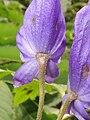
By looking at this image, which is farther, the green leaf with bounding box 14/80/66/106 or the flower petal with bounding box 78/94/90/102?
the green leaf with bounding box 14/80/66/106

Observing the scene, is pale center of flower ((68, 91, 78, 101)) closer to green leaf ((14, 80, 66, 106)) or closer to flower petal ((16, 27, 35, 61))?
flower petal ((16, 27, 35, 61))

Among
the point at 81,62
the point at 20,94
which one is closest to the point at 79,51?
the point at 81,62

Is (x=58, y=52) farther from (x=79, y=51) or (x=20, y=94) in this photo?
(x=20, y=94)

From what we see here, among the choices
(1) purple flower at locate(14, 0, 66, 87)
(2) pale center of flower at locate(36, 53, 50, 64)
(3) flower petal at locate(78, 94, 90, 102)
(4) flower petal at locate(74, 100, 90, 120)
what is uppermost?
(1) purple flower at locate(14, 0, 66, 87)

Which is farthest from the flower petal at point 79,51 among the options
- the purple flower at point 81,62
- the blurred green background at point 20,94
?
the blurred green background at point 20,94

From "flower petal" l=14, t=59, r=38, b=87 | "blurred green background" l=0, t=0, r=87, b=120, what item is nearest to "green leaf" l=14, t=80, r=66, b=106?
"blurred green background" l=0, t=0, r=87, b=120

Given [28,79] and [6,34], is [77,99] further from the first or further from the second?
[6,34]
